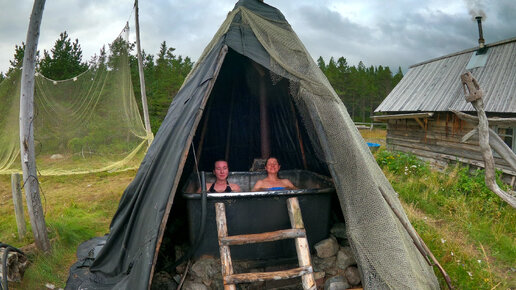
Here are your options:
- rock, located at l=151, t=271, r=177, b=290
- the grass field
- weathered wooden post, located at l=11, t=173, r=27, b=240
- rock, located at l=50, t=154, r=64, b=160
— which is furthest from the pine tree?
rock, located at l=151, t=271, r=177, b=290

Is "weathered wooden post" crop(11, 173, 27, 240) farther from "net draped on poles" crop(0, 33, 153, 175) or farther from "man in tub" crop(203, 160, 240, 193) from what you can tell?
"man in tub" crop(203, 160, 240, 193)

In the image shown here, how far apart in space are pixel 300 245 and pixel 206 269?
0.95 m

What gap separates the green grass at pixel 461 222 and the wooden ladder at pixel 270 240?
1730 millimetres

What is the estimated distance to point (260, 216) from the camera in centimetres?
306

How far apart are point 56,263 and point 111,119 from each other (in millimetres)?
4003

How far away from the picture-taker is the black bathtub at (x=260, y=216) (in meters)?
3.00

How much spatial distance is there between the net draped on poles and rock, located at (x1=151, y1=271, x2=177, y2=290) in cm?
414

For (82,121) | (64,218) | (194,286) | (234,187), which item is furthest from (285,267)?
(82,121)

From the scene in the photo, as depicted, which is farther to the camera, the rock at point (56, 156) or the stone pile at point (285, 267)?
the rock at point (56, 156)

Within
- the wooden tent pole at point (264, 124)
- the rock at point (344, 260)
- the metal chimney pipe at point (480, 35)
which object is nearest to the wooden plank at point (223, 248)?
the rock at point (344, 260)

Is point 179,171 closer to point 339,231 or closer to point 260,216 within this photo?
point 260,216

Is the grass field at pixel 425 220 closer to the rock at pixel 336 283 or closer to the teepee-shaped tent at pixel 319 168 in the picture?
the teepee-shaped tent at pixel 319 168

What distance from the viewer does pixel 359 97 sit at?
3803 cm

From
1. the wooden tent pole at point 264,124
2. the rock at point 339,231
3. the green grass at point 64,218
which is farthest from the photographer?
the wooden tent pole at point 264,124
